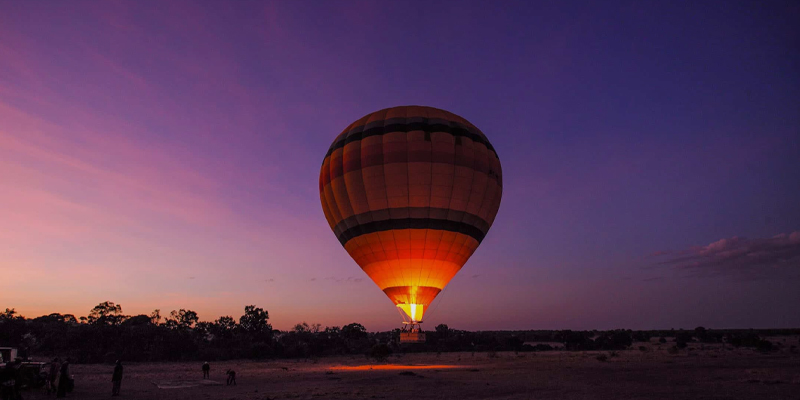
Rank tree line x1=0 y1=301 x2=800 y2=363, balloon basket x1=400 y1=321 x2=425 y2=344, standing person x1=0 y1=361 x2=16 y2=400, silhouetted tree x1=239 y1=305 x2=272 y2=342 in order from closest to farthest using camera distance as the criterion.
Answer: standing person x1=0 y1=361 x2=16 y2=400 < balloon basket x1=400 y1=321 x2=425 y2=344 < tree line x1=0 y1=301 x2=800 y2=363 < silhouetted tree x1=239 y1=305 x2=272 y2=342

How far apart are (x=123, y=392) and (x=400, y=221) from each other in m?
15.7

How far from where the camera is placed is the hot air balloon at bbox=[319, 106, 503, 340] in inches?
1110

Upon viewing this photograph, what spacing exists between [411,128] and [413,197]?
14.0 feet

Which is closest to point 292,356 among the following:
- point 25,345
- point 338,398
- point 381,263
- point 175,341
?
point 175,341

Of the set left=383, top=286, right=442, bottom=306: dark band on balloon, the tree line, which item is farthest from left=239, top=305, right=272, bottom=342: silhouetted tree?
left=383, top=286, right=442, bottom=306: dark band on balloon

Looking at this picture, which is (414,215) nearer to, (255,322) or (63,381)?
(63,381)

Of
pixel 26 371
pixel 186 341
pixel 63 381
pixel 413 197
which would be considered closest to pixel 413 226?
pixel 413 197

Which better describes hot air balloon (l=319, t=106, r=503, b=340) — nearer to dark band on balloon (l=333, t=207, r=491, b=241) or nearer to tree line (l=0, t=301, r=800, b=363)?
dark band on balloon (l=333, t=207, r=491, b=241)

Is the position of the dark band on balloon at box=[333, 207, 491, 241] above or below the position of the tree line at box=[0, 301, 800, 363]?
above

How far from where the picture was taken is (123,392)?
65.3 ft

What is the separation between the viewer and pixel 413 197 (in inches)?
1109

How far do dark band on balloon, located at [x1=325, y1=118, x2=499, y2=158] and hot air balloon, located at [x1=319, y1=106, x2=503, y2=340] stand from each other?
0.06 m

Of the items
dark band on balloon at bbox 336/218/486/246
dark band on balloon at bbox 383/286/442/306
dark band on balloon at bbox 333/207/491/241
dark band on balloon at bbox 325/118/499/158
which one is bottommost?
dark band on balloon at bbox 383/286/442/306

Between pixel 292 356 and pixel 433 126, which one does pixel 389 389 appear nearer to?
pixel 433 126
